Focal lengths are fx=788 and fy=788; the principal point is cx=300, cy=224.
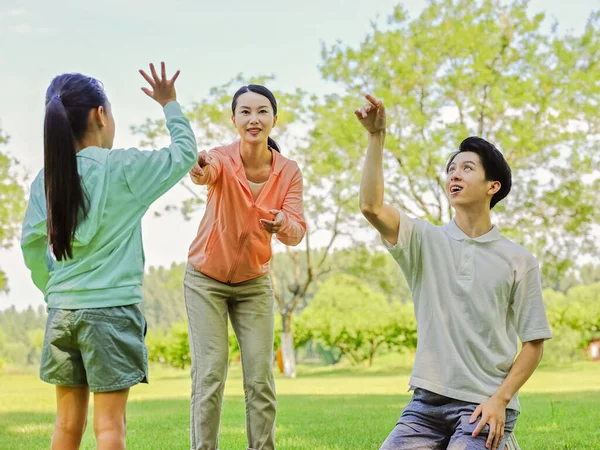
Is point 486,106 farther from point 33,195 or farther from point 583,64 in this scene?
point 33,195

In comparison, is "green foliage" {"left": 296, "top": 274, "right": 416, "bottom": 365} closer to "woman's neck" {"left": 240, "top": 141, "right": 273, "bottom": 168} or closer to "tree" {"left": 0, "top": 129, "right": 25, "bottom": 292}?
"tree" {"left": 0, "top": 129, "right": 25, "bottom": 292}

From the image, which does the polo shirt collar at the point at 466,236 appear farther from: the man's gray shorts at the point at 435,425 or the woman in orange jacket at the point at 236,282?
the woman in orange jacket at the point at 236,282

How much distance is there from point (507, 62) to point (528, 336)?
17.3 meters

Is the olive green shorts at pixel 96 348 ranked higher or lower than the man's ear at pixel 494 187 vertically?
lower

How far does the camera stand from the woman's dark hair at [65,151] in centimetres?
289

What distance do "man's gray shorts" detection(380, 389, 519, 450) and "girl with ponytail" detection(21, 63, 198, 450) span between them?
101 centimetres

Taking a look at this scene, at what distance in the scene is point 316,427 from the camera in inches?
266

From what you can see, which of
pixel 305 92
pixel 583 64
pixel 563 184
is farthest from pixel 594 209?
pixel 305 92

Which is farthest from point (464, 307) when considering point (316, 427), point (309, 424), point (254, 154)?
point (309, 424)

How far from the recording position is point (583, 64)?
62.6ft

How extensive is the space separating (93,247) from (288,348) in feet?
66.9

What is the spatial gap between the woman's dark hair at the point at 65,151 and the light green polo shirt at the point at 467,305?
1209 mm

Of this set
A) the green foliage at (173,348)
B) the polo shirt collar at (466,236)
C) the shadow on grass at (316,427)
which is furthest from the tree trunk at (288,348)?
the polo shirt collar at (466,236)

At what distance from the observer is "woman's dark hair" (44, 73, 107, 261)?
2889 millimetres
